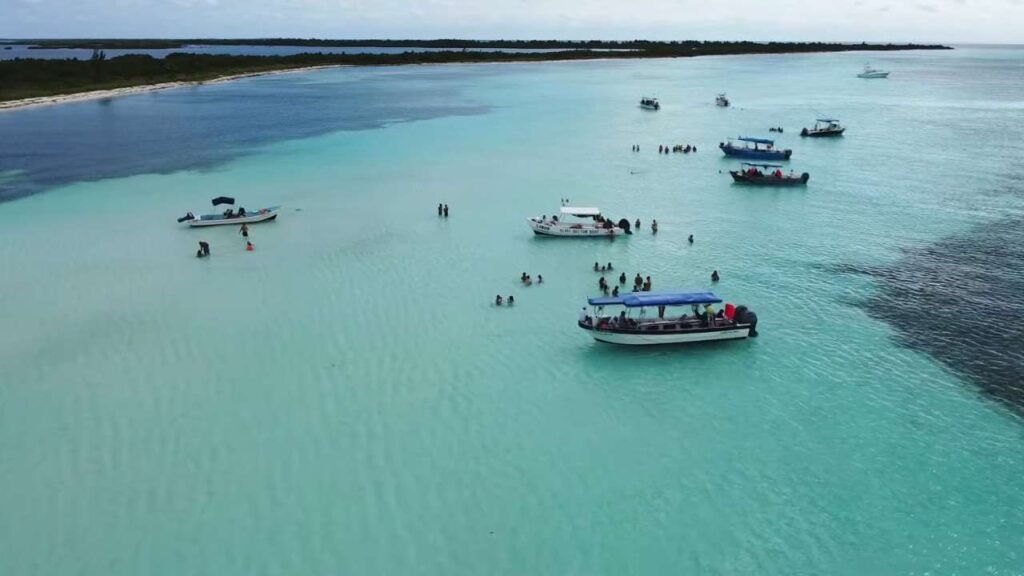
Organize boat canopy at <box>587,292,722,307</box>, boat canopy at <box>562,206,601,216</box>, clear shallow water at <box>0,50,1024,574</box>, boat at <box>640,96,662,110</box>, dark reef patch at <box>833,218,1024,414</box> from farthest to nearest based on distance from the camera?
boat at <box>640,96,662,110</box> < boat canopy at <box>562,206,601,216</box> < boat canopy at <box>587,292,722,307</box> < dark reef patch at <box>833,218,1024,414</box> < clear shallow water at <box>0,50,1024,574</box>

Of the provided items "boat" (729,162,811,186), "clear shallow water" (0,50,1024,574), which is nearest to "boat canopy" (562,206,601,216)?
"clear shallow water" (0,50,1024,574)

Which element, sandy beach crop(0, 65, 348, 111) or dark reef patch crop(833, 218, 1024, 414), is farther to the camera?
sandy beach crop(0, 65, 348, 111)

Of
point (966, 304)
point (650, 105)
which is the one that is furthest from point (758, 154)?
point (650, 105)

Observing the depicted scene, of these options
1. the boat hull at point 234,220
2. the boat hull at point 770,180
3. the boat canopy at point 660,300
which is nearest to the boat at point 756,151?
the boat hull at point 770,180

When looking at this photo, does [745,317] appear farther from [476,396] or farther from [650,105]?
[650,105]

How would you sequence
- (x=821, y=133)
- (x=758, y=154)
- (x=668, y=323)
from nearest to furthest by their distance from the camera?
(x=668, y=323), (x=758, y=154), (x=821, y=133)

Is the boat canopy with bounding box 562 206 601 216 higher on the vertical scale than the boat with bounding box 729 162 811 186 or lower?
lower

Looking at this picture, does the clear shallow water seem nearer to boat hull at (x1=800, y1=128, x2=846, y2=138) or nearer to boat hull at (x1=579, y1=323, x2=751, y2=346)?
boat hull at (x1=579, y1=323, x2=751, y2=346)
